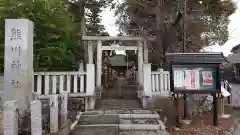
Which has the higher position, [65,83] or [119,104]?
[65,83]

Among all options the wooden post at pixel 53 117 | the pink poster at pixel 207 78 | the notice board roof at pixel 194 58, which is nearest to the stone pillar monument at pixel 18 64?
the wooden post at pixel 53 117

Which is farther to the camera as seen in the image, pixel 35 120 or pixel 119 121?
pixel 119 121

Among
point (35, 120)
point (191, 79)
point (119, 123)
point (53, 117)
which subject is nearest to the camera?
point (35, 120)

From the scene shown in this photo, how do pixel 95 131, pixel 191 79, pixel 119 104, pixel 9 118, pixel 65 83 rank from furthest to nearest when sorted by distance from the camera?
pixel 119 104, pixel 65 83, pixel 191 79, pixel 95 131, pixel 9 118

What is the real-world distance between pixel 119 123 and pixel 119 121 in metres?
0.22

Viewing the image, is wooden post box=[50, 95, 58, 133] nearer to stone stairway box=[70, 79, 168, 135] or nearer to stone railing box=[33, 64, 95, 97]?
stone stairway box=[70, 79, 168, 135]

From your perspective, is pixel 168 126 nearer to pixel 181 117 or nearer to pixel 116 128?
pixel 181 117

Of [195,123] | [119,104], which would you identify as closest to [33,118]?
[119,104]

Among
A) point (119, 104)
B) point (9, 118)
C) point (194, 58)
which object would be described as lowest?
point (119, 104)

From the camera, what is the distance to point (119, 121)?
29.9 feet

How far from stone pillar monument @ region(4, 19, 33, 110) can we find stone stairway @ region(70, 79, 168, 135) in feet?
6.25

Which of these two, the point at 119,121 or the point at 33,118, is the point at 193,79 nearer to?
the point at 119,121

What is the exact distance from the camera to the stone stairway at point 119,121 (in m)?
8.12

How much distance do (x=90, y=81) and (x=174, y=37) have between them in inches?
260
